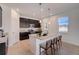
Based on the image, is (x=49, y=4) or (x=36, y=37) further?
(x=36, y=37)

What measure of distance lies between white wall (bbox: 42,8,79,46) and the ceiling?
102mm

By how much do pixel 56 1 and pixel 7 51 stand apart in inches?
63.6

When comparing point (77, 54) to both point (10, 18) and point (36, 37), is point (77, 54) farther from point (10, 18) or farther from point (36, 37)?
point (10, 18)

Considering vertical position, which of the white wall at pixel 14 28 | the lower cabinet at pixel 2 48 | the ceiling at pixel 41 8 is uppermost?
the ceiling at pixel 41 8

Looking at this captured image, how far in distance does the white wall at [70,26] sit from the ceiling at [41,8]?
0.34 feet

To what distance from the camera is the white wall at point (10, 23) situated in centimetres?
210

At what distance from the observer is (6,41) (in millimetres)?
2139

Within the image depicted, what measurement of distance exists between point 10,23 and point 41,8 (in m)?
0.84

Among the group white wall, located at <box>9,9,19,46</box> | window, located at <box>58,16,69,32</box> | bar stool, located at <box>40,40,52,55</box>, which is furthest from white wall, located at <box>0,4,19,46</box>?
window, located at <box>58,16,69,32</box>

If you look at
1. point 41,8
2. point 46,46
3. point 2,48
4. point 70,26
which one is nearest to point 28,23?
point 41,8

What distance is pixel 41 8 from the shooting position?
2.11 m

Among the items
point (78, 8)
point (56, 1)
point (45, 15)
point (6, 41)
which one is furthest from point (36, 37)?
point (78, 8)

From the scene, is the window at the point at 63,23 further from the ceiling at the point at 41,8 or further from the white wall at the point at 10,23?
the white wall at the point at 10,23

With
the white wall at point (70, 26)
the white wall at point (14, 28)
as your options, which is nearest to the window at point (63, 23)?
the white wall at point (70, 26)
